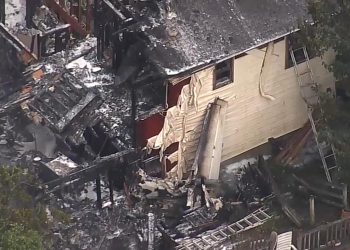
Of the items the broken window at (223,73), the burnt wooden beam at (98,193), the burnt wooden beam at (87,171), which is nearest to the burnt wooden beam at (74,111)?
the burnt wooden beam at (87,171)

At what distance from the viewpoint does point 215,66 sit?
17.1m

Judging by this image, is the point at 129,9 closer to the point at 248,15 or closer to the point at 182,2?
the point at 182,2

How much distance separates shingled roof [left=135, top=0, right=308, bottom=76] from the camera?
16.1 m

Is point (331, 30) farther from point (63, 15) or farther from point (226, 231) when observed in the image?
point (63, 15)

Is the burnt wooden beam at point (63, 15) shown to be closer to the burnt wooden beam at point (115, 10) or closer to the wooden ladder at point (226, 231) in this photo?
the burnt wooden beam at point (115, 10)

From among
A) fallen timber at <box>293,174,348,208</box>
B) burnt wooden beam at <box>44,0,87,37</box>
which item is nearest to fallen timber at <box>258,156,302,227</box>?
fallen timber at <box>293,174,348,208</box>

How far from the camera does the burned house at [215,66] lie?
16344 mm

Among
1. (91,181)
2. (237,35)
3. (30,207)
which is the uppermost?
(237,35)

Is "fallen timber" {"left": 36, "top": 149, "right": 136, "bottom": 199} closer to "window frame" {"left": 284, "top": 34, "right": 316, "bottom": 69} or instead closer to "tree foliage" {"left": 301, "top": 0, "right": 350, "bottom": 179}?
"tree foliage" {"left": 301, "top": 0, "right": 350, "bottom": 179}

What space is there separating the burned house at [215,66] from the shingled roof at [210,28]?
0.02 m

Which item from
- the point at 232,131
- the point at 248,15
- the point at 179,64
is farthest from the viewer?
the point at 232,131

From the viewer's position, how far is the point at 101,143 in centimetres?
1681

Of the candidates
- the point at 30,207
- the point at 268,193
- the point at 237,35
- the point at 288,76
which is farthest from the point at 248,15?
the point at 30,207

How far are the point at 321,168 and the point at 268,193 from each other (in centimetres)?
155
